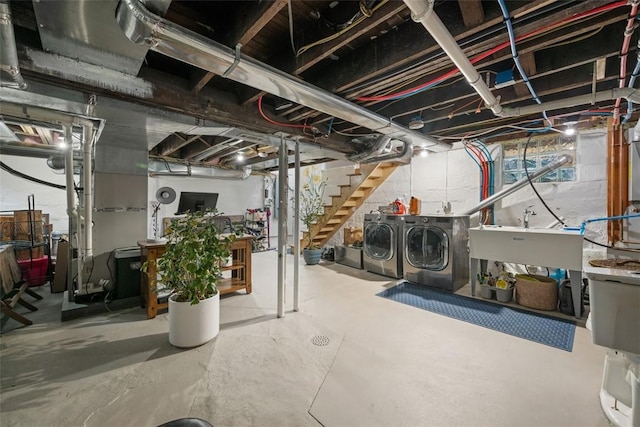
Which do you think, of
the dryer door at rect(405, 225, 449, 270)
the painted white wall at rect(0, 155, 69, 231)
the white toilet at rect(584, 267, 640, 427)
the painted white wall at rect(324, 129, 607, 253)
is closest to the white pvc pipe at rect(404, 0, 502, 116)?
the white toilet at rect(584, 267, 640, 427)

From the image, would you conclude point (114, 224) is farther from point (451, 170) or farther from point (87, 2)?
point (451, 170)

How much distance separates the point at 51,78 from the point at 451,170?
483cm

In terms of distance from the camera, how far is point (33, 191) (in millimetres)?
5184

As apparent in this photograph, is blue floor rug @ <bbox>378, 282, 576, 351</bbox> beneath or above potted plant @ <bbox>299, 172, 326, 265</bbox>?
beneath

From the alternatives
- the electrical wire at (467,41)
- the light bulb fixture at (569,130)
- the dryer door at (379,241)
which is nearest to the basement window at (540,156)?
the light bulb fixture at (569,130)

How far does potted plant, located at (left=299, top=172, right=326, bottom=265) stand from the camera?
5.24 meters

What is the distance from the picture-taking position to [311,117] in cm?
306

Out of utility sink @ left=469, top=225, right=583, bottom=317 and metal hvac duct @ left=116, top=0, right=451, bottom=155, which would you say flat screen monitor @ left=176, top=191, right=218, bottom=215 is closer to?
metal hvac duct @ left=116, top=0, right=451, bottom=155

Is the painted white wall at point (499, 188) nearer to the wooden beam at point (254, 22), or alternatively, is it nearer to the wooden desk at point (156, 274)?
the wooden desk at point (156, 274)

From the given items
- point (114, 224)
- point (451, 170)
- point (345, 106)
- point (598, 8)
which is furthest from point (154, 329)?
point (451, 170)

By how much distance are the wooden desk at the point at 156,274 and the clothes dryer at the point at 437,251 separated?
2.43 metres

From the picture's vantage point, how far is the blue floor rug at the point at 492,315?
2354 millimetres

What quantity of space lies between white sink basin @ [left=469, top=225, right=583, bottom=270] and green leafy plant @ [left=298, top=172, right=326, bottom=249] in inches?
124

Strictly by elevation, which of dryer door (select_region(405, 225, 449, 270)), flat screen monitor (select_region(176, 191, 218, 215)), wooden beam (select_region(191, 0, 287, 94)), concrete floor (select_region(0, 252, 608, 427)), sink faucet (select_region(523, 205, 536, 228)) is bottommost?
concrete floor (select_region(0, 252, 608, 427))
